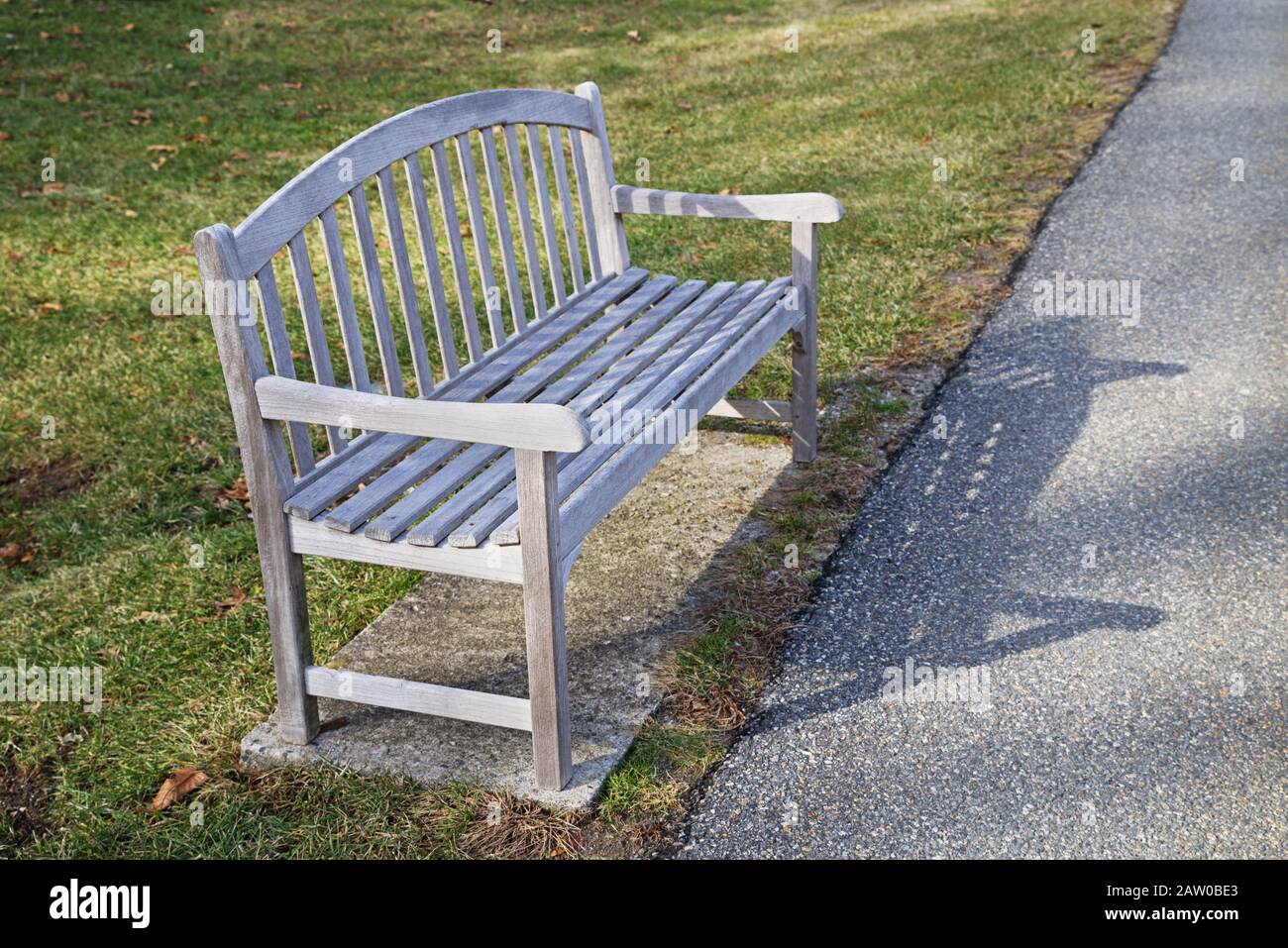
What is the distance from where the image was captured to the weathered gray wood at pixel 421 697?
9.68ft

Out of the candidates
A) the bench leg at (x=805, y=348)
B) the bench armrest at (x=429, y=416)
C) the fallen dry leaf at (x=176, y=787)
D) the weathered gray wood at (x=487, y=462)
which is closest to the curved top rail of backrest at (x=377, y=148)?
the bench armrest at (x=429, y=416)

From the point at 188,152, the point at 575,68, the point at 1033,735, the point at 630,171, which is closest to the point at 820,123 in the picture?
the point at 630,171

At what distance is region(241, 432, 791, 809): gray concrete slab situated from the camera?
312cm

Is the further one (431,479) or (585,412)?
(585,412)

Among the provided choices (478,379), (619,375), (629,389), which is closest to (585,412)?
(629,389)

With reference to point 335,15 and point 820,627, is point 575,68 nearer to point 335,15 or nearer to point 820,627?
point 335,15

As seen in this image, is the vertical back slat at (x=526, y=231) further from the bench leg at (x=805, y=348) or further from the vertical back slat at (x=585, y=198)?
the bench leg at (x=805, y=348)

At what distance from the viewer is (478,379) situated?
3.66 meters

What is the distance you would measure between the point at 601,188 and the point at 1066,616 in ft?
7.00

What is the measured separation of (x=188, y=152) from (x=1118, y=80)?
689cm

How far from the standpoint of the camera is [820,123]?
9.54 metres

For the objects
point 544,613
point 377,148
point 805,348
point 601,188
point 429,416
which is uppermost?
point 377,148

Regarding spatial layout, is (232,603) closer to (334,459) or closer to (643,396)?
(334,459)

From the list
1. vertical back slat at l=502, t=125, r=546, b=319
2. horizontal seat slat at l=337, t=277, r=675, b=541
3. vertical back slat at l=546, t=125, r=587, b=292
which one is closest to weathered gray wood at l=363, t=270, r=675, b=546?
horizontal seat slat at l=337, t=277, r=675, b=541
